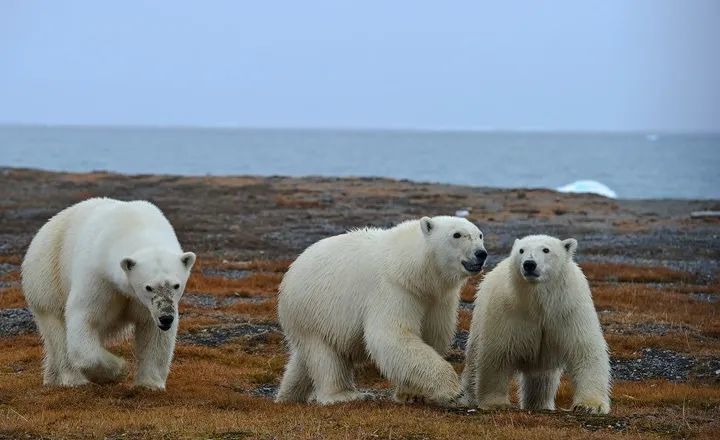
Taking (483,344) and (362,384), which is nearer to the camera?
(483,344)

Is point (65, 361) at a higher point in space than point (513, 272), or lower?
lower

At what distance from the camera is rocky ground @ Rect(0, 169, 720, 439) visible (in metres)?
9.13

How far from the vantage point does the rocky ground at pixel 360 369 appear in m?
9.13

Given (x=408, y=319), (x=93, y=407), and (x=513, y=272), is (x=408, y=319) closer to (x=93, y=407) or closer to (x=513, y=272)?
(x=513, y=272)

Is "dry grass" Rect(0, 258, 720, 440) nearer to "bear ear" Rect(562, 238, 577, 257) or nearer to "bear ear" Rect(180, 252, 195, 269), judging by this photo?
"bear ear" Rect(180, 252, 195, 269)

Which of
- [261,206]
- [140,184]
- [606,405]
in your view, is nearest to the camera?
[606,405]

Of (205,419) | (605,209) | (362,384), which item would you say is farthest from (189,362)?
(605,209)

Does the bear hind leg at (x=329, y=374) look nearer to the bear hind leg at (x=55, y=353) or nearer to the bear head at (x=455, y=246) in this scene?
the bear head at (x=455, y=246)

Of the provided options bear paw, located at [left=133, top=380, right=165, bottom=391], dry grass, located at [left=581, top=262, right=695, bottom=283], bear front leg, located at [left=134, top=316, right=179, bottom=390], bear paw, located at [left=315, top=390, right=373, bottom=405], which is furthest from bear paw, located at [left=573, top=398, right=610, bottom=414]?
dry grass, located at [left=581, top=262, right=695, bottom=283]

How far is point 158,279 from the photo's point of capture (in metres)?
9.71

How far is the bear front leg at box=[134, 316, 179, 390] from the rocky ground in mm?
231

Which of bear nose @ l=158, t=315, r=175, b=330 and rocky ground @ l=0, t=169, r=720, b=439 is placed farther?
bear nose @ l=158, t=315, r=175, b=330

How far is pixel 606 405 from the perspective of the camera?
10164mm

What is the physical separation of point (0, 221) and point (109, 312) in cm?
2962
